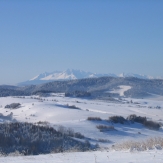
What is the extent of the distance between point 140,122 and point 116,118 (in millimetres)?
3237

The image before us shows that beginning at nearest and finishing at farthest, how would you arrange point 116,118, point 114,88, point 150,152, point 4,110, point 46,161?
1. point 46,161
2. point 150,152
3. point 116,118
4. point 4,110
5. point 114,88

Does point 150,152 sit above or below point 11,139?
above

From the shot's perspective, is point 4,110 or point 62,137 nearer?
point 62,137

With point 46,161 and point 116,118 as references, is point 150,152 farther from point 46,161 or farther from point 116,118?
point 116,118

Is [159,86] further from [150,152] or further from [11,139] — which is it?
[150,152]

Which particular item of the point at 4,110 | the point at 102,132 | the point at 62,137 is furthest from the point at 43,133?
the point at 4,110

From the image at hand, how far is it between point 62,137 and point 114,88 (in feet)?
379

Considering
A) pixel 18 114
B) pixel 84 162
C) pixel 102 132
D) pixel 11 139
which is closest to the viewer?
pixel 84 162

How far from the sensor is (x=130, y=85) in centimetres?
14062

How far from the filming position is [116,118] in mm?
40031

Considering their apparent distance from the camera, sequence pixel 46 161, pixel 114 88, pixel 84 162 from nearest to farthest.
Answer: pixel 84 162, pixel 46 161, pixel 114 88

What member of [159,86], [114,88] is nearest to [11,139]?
[114,88]

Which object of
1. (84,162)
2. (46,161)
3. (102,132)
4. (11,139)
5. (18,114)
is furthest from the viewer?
(18,114)

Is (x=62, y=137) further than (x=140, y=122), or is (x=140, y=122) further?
(x=140, y=122)
